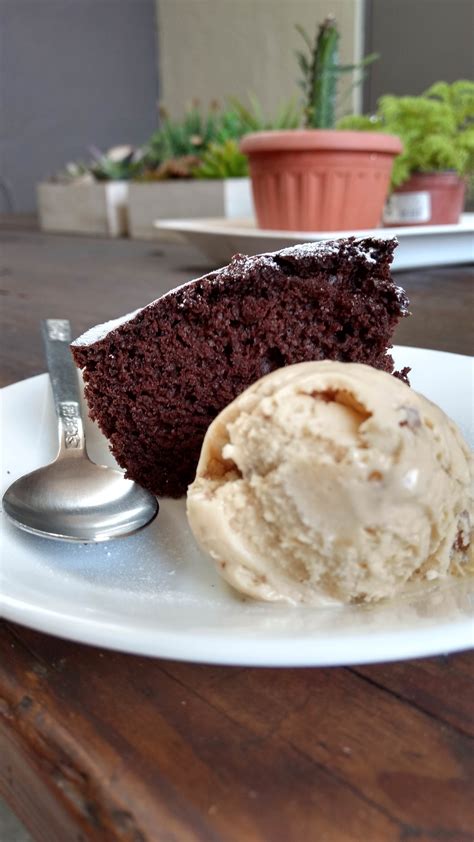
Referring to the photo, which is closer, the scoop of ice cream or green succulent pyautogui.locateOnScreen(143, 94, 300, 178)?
the scoop of ice cream

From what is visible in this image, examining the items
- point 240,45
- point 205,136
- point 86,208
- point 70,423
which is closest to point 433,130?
point 70,423

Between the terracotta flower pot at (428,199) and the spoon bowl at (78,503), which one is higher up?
the terracotta flower pot at (428,199)

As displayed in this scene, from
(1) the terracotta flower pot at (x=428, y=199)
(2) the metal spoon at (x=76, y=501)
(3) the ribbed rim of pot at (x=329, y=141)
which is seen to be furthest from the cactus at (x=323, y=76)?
(2) the metal spoon at (x=76, y=501)

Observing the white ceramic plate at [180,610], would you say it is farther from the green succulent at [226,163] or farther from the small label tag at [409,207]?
the green succulent at [226,163]

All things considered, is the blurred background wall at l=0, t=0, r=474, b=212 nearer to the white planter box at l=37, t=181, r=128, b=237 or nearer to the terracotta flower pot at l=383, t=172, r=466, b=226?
the white planter box at l=37, t=181, r=128, b=237

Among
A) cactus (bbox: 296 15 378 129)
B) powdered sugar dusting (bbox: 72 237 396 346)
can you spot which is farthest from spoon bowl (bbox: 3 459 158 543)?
cactus (bbox: 296 15 378 129)

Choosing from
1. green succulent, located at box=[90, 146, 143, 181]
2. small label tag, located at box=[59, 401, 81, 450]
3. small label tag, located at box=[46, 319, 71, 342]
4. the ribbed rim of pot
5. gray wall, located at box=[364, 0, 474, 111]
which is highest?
gray wall, located at box=[364, 0, 474, 111]

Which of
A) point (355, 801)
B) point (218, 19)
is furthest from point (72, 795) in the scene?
point (218, 19)
